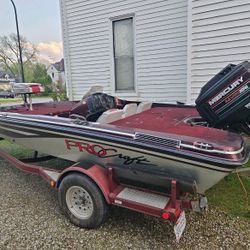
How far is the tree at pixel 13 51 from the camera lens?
4653 centimetres

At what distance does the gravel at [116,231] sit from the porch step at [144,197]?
40cm

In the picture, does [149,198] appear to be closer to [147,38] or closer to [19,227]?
[19,227]

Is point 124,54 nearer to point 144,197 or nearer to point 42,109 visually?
point 42,109

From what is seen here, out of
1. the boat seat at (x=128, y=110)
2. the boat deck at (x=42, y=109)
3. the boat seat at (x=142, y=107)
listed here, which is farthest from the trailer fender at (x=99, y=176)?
the boat deck at (x=42, y=109)

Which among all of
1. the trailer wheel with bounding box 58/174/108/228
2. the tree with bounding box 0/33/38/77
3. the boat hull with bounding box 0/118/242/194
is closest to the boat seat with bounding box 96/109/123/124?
the boat hull with bounding box 0/118/242/194

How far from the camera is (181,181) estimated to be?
213 cm

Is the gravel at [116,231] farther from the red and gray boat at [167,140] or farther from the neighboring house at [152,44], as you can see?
the neighboring house at [152,44]

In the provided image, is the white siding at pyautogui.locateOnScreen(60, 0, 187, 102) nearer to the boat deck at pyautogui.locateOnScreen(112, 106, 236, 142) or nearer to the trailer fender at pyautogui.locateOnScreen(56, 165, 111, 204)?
the boat deck at pyautogui.locateOnScreen(112, 106, 236, 142)

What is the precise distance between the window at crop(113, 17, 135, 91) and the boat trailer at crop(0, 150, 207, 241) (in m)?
4.03

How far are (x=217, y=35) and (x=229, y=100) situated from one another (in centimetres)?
225

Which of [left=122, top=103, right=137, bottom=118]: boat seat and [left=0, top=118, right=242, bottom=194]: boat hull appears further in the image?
[left=122, top=103, right=137, bottom=118]: boat seat

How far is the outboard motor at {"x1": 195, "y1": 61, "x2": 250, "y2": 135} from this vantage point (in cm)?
244

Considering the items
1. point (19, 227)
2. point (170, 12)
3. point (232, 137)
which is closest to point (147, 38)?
point (170, 12)

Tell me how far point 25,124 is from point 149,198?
1641 mm
